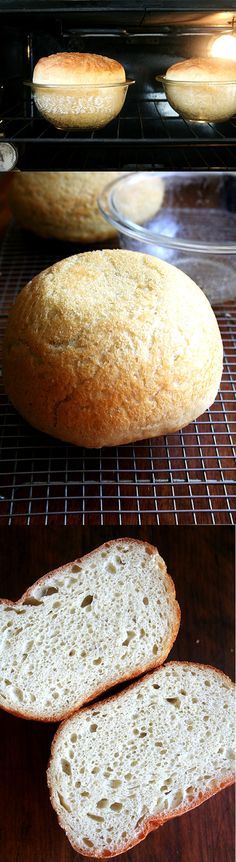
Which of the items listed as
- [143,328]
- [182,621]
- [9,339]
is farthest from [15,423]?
[182,621]

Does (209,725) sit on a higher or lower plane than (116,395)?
lower

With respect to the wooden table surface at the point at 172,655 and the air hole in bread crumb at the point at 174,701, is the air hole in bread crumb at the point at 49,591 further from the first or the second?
the air hole in bread crumb at the point at 174,701

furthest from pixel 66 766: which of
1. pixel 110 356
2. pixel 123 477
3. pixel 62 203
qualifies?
pixel 62 203

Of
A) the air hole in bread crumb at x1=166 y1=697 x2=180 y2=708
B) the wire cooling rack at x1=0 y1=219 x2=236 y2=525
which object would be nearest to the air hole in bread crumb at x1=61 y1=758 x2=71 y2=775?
the air hole in bread crumb at x1=166 y1=697 x2=180 y2=708

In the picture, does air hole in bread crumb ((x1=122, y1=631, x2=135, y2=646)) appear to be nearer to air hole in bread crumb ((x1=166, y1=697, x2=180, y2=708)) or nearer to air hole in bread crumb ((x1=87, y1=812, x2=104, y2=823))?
air hole in bread crumb ((x1=166, y1=697, x2=180, y2=708))

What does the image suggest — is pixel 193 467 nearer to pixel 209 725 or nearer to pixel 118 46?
pixel 209 725

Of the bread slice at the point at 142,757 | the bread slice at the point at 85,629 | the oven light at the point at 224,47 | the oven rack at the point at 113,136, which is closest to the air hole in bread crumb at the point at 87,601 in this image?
the bread slice at the point at 85,629
